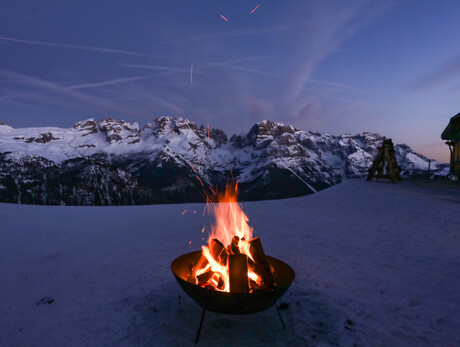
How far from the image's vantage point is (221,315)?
476 centimetres

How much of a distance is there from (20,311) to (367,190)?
866 inches

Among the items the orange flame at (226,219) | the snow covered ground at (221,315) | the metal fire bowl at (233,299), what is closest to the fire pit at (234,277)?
the metal fire bowl at (233,299)

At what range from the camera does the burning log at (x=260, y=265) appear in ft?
15.0

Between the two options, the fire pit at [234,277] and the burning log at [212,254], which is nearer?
the fire pit at [234,277]

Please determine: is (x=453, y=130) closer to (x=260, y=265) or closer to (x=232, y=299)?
(x=260, y=265)

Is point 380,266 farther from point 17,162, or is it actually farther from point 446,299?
point 17,162

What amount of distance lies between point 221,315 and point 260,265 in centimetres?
121

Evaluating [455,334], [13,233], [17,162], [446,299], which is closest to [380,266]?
[446,299]

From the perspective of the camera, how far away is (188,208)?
1648 centimetres

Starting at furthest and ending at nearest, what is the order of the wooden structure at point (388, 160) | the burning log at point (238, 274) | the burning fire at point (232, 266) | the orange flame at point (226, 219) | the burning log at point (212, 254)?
the wooden structure at point (388, 160), the orange flame at point (226, 219), the burning log at point (212, 254), the burning fire at point (232, 266), the burning log at point (238, 274)

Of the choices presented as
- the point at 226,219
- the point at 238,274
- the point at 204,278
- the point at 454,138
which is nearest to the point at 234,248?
the point at 238,274

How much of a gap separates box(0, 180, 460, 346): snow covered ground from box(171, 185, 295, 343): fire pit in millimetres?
632

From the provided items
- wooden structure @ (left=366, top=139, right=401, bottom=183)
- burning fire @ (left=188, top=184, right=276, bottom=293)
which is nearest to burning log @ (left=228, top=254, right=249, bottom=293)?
burning fire @ (left=188, top=184, right=276, bottom=293)

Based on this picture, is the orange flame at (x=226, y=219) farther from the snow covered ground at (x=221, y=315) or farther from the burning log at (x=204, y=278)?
the burning log at (x=204, y=278)
